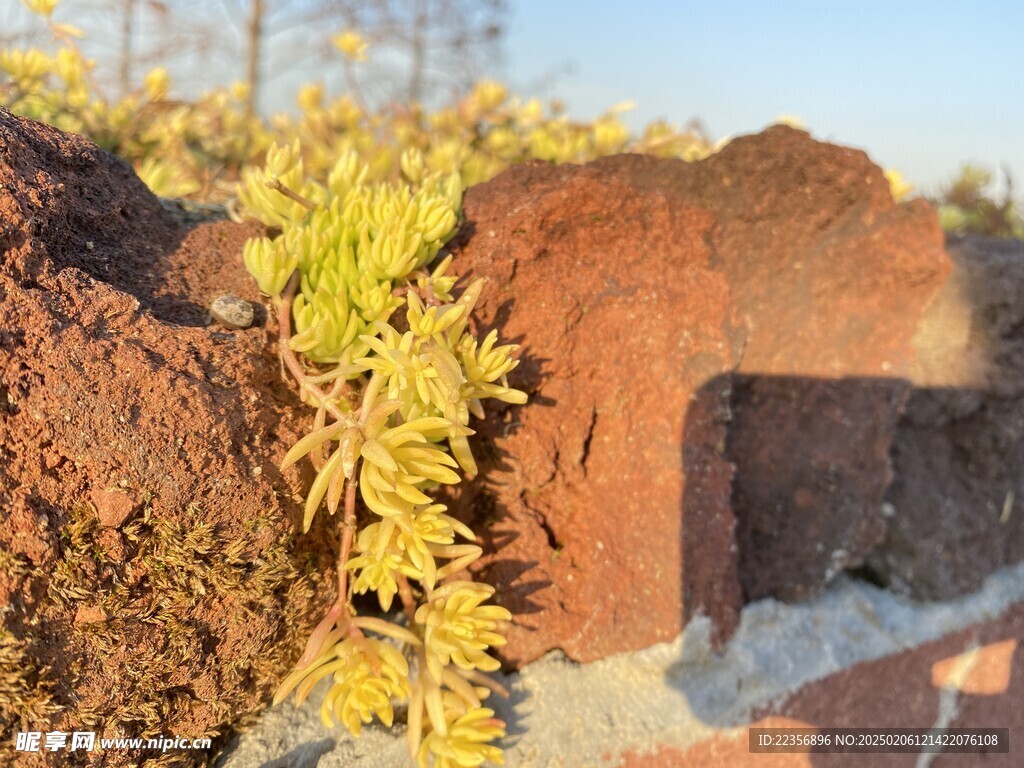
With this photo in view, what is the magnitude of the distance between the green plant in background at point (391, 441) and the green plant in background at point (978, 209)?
2820 mm

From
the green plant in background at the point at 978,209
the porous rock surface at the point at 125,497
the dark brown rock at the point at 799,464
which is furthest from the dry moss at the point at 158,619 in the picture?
the green plant in background at the point at 978,209

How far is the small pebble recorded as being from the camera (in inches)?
47.6

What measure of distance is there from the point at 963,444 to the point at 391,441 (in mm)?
1738

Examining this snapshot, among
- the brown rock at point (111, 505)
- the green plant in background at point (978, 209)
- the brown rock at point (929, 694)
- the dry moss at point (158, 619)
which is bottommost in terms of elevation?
the brown rock at point (929, 694)

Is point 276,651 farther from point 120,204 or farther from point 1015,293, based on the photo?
point 1015,293

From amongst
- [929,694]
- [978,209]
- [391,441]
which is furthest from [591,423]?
[978,209]

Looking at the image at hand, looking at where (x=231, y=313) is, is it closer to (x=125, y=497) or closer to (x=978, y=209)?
(x=125, y=497)

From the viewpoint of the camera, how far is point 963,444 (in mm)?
2023

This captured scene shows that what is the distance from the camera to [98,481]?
98 centimetres

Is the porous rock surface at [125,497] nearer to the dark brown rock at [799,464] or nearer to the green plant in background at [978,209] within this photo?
the dark brown rock at [799,464]

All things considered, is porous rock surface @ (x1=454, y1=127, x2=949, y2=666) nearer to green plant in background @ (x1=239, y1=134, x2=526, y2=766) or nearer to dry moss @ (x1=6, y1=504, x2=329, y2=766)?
green plant in background @ (x1=239, y1=134, x2=526, y2=766)

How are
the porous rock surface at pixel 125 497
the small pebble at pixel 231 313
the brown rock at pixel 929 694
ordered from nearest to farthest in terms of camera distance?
1. the porous rock surface at pixel 125 497
2. the small pebble at pixel 231 313
3. the brown rock at pixel 929 694

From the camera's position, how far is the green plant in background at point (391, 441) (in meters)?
1.07

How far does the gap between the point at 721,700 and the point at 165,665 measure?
1028mm
